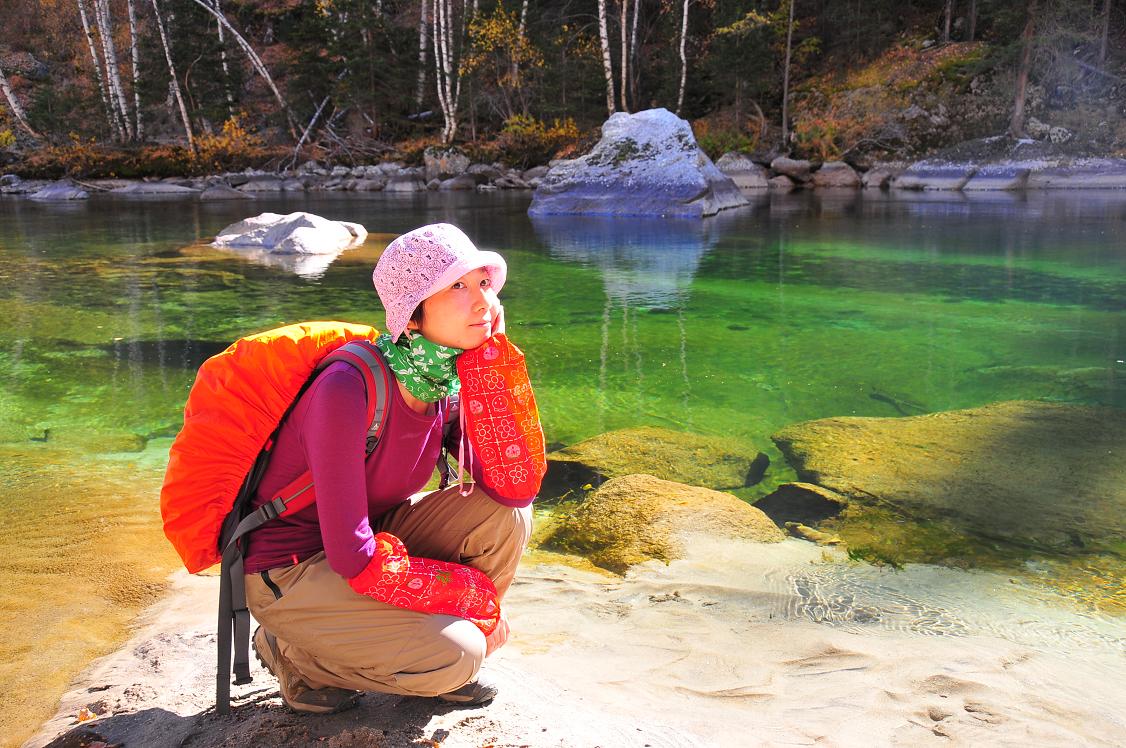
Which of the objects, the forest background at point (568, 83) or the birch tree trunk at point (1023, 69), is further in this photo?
the forest background at point (568, 83)

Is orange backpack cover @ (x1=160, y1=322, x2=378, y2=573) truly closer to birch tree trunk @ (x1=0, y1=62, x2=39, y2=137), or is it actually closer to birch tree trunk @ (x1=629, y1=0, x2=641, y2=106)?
birch tree trunk @ (x1=629, y1=0, x2=641, y2=106)

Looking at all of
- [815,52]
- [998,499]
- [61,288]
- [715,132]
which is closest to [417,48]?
[715,132]

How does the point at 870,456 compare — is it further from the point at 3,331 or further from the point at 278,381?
the point at 3,331

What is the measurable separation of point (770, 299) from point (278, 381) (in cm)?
725

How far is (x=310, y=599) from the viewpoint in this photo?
2.01 m

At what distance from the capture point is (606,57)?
2723 cm

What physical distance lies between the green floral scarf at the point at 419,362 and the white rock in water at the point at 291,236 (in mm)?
11166

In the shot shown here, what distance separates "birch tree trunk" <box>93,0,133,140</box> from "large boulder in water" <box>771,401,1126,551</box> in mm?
33803

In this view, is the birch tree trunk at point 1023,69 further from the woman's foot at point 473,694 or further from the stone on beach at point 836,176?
the woman's foot at point 473,694

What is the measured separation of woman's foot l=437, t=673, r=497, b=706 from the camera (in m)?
2.17

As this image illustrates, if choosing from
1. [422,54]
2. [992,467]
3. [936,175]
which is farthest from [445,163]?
[992,467]

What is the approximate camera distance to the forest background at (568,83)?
2419cm

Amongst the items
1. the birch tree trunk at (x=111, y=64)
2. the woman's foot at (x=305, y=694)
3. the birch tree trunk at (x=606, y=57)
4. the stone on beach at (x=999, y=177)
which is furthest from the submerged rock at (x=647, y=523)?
the birch tree trunk at (x=111, y=64)

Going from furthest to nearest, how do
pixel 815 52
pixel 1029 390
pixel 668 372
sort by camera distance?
pixel 815 52, pixel 668 372, pixel 1029 390
